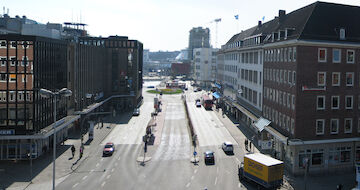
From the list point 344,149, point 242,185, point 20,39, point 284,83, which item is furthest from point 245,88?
point 20,39

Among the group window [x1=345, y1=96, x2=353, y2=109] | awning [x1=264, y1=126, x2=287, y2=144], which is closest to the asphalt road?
awning [x1=264, y1=126, x2=287, y2=144]

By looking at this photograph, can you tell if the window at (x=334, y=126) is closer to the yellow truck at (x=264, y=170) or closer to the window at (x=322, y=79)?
the window at (x=322, y=79)

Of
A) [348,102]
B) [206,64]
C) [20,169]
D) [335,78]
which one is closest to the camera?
[20,169]

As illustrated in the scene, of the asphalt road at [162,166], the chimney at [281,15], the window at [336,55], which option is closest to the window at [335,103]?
the window at [336,55]

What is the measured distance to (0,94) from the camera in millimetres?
45188

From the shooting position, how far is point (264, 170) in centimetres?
3478

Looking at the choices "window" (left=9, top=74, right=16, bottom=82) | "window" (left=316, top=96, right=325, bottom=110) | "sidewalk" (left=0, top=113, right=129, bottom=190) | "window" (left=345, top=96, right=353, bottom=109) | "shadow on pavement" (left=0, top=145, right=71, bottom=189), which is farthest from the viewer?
"window" (left=9, top=74, right=16, bottom=82)

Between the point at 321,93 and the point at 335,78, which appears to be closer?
the point at 321,93

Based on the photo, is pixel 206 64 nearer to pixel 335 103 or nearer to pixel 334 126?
pixel 335 103

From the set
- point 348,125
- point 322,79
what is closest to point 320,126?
point 348,125

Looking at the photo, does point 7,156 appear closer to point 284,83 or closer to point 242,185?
point 242,185

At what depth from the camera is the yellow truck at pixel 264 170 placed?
3456 cm

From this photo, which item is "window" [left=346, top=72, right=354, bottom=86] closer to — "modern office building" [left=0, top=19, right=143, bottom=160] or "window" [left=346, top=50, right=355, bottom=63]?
"window" [left=346, top=50, right=355, bottom=63]

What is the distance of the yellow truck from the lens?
34.6m
